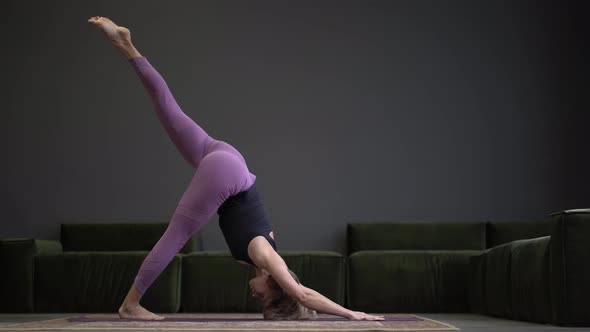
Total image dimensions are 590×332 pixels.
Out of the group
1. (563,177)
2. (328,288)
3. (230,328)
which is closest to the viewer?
(230,328)

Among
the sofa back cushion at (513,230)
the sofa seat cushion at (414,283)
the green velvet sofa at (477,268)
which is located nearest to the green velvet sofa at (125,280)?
the sofa seat cushion at (414,283)

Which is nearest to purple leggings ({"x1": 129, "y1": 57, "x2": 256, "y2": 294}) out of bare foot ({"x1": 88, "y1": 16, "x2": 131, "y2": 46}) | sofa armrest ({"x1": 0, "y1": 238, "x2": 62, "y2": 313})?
bare foot ({"x1": 88, "y1": 16, "x2": 131, "y2": 46})

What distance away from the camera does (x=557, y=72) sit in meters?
6.19

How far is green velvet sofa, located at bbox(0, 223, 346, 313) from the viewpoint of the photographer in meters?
5.17

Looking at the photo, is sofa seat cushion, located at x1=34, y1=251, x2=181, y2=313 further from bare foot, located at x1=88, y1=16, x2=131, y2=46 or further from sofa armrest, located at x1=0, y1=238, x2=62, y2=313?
bare foot, located at x1=88, y1=16, x2=131, y2=46

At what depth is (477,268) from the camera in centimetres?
484

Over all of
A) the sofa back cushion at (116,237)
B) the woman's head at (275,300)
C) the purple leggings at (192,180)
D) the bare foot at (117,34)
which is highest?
the bare foot at (117,34)

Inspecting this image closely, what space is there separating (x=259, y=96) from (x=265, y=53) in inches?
13.7

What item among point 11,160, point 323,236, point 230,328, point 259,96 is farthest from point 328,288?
point 11,160

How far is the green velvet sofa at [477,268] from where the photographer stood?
3305 mm

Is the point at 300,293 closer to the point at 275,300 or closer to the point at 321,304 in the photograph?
the point at 321,304

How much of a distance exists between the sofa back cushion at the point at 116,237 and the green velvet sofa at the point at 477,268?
1349 millimetres

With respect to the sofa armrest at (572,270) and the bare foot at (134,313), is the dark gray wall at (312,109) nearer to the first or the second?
the bare foot at (134,313)

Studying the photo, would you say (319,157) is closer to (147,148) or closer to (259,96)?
(259,96)
